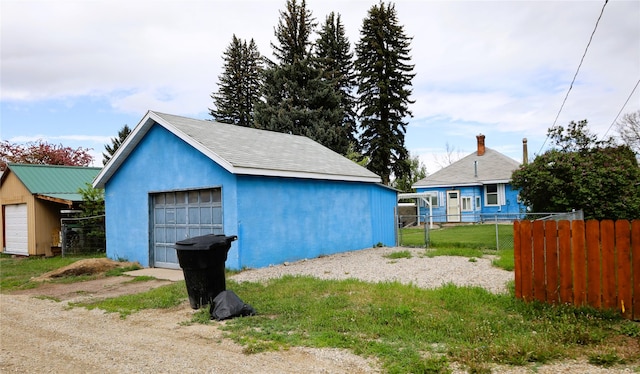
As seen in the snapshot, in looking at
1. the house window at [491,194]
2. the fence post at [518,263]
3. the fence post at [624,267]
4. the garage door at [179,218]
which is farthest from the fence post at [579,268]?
the house window at [491,194]

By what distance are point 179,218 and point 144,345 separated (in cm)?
846

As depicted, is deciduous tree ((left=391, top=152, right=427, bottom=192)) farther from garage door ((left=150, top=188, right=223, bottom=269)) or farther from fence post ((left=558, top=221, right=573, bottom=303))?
fence post ((left=558, top=221, right=573, bottom=303))

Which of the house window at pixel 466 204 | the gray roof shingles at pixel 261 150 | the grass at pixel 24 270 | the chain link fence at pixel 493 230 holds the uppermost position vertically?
the gray roof shingles at pixel 261 150

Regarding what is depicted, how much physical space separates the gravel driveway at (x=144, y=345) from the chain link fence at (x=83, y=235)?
876 centimetres

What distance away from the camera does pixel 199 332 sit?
6.80 meters

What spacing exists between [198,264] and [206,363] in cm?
298

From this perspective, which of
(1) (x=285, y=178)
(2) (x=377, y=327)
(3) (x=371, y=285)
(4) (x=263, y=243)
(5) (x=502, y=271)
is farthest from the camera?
(1) (x=285, y=178)

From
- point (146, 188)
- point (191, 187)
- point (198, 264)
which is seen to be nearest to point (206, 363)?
point (198, 264)

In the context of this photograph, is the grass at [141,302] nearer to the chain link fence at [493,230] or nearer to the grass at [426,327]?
the grass at [426,327]

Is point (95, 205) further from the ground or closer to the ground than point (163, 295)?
further from the ground

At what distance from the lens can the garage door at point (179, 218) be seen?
13.4 metres

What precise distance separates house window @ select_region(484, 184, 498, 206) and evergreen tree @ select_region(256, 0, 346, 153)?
10585 mm

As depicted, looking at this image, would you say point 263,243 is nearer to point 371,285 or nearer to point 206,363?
point 371,285

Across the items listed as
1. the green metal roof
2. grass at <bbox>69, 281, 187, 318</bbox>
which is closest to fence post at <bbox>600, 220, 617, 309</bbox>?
grass at <bbox>69, 281, 187, 318</bbox>
